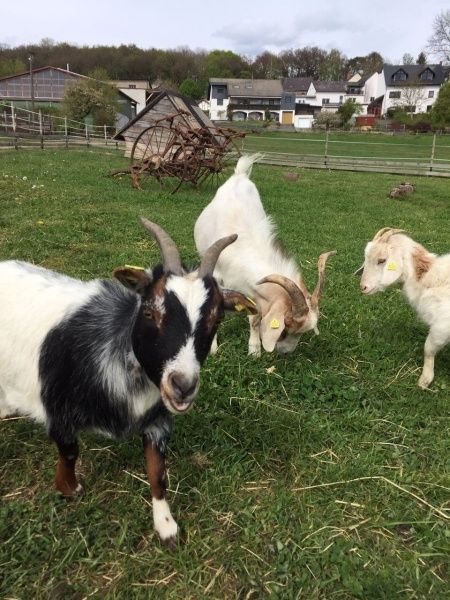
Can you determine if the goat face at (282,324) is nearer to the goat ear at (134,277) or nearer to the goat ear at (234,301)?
the goat ear at (234,301)

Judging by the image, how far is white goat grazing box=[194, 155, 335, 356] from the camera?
407 centimetres

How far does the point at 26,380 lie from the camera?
9.05 ft

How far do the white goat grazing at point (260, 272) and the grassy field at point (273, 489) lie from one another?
37cm

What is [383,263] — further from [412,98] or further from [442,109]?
[412,98]

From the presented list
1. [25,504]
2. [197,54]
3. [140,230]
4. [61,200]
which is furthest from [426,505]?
[197,54]

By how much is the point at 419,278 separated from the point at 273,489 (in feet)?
8.29

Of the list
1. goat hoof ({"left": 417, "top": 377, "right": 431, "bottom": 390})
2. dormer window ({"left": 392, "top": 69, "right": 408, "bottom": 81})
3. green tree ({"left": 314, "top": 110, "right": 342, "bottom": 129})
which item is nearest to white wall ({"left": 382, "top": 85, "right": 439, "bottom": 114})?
dormer window ({"left": 392, "top": 69, "right": 408, "bottom": 81})

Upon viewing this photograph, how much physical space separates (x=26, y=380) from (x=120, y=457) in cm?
80

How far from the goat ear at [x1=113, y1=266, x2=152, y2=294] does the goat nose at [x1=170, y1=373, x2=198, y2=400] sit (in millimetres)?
509

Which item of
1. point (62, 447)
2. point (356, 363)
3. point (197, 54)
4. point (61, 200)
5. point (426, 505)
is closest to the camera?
point (62, 447)

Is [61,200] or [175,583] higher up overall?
[61,200]

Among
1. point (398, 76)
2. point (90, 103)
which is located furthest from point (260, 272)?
point (398, 76)

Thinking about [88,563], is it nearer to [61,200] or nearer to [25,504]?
[25,504]

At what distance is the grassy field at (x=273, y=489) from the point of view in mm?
2395
